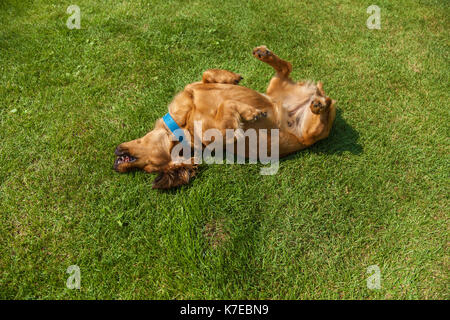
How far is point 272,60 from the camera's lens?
3445 mm

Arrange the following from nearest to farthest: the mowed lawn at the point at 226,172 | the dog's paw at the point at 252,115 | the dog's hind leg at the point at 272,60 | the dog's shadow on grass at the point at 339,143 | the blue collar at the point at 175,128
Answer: the mowed lawn at the point at 226,172 < the dog's paw at the point at 252,115 < the blue collar at the point at 175,128 < the dog's hind leg at the point at 272,60 < the dog's shadow on grass at the point at 339,143

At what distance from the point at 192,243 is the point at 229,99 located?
1588mm

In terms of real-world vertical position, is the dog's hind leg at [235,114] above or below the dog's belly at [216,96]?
below

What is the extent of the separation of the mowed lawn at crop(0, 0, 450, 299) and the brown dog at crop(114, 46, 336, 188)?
0.25 m

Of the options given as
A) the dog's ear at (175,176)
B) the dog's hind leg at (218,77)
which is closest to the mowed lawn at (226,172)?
the dog's ear at (175,176)

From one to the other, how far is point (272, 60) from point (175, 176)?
182 centimetres

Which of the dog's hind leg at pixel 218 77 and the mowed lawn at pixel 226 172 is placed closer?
the mowed lawn at pixel 226 172

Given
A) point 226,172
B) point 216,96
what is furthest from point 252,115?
point 226,172

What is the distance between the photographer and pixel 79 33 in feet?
16.7

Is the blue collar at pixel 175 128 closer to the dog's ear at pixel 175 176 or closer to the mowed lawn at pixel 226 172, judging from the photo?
the dog's ear at pixel 175 176

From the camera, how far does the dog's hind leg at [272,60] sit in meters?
3.36

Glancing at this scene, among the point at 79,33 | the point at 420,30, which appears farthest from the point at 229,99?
the point at 420,30

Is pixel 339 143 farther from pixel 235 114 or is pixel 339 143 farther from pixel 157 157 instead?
pixel 157 157

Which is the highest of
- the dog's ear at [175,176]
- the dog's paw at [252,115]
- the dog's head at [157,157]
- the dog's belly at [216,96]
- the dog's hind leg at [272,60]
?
the dog's hind leg at [272,60]
